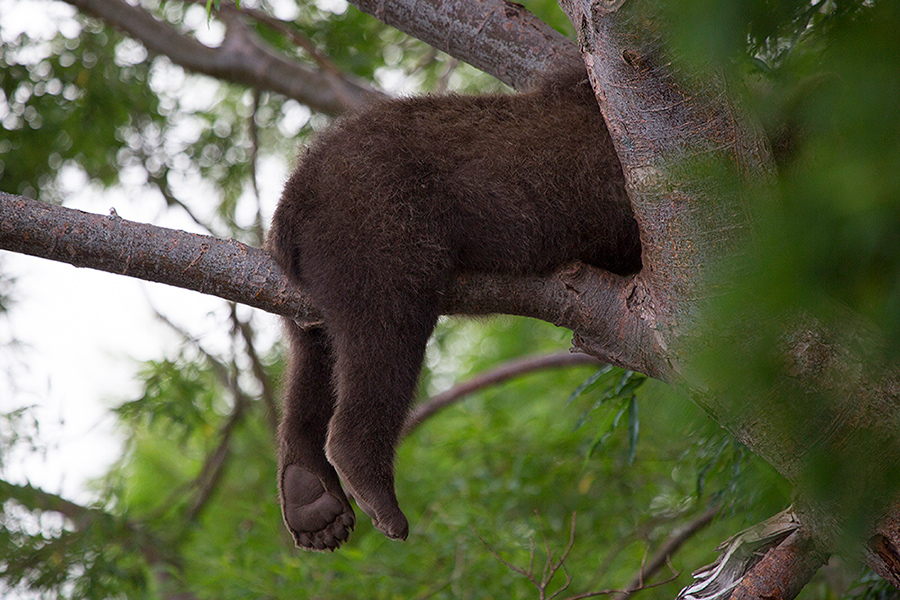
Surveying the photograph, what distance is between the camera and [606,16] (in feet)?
6.37

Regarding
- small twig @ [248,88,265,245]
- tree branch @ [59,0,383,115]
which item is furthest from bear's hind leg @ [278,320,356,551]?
tree branch @ [59,0,383,115]

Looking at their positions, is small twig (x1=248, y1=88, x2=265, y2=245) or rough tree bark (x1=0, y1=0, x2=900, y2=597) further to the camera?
small twig (x1=248, y1=88, x2=265, y2=245)

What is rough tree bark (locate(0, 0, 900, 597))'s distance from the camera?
1958 millimetres

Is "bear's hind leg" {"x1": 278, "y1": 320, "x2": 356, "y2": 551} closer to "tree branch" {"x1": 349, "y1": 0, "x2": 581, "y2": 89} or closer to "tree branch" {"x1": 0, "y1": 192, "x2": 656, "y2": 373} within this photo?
"tree branch" {"x1": 0, "y1": 192, "x2": 656, "y2": 373}

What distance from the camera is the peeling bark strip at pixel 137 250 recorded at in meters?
2.42

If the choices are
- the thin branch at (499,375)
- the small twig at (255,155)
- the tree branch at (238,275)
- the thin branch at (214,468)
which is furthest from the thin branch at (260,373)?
the tree branch at (238,275)

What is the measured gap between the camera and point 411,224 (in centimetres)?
264

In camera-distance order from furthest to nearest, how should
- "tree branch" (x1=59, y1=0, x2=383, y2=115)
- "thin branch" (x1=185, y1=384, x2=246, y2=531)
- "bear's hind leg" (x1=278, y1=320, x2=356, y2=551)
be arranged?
"thin branch" (x1=185, y1=384, x2=246, y2=531) < "tree branch" (x1=59, y1=0, x2=383, y2=115) < "bear's hind leg" (x1=278, y1=320, x2=356, y2=551)

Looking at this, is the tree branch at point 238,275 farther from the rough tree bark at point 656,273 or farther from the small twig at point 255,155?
the small twig at point 255,155

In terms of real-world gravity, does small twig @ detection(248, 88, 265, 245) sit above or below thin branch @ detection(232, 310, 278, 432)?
above

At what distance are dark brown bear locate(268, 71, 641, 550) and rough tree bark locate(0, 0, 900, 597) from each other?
14 cm

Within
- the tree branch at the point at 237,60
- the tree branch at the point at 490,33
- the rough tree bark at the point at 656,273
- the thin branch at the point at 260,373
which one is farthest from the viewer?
the thin branch at the point at 260,373

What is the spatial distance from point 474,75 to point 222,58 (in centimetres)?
302

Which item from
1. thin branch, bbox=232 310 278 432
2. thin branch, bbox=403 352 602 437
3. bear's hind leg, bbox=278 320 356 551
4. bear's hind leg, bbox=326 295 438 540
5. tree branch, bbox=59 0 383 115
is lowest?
thin branch, bbox=232 310 278 432
